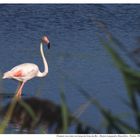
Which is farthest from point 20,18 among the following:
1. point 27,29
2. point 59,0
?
point 59,0

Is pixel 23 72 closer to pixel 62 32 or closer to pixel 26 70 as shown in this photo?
pixel 26 70

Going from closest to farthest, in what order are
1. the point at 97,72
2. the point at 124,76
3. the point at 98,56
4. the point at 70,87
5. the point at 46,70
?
the point at 124,76 < the point at 70,87 < the point at 98,56 < the point at 97,72 < the point at 46,70

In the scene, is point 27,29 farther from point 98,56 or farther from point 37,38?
point 98,56

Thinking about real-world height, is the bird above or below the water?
below

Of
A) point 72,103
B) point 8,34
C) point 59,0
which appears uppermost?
point 59,0

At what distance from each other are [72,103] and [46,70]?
0.49 metres

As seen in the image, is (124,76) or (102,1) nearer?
(124,76)

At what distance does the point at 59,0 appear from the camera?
355 cm

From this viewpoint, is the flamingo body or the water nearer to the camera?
the water

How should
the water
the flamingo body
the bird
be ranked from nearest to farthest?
the water → the bird → the flamingo body

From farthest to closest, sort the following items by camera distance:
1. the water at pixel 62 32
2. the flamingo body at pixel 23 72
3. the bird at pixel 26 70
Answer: the flamingo body at pixel 23 72
the bird at pixel 26 70
the water at pixel 62 32

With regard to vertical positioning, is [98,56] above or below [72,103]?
above

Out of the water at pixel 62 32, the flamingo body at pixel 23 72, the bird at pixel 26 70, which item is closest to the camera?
the water at pixel 62 32

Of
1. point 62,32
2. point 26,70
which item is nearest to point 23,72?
point 26,70
